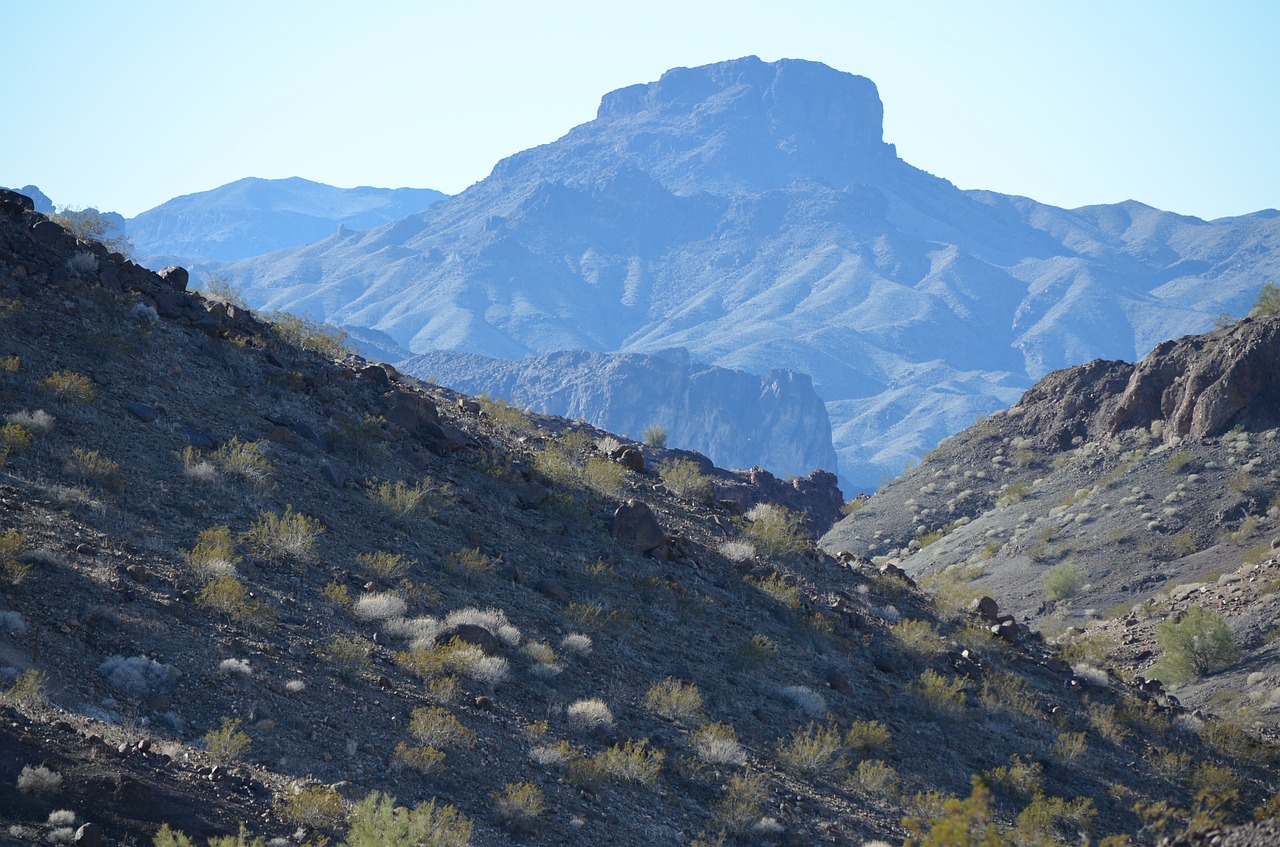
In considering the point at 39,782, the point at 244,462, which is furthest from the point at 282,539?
the point at 39,782

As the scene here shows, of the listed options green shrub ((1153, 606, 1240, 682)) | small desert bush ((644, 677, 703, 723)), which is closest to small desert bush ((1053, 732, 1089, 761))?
small desert bush ((644, 677, 703, 723))

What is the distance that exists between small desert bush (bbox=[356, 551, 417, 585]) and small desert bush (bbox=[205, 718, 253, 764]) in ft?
16.5

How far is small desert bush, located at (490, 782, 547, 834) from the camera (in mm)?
11477

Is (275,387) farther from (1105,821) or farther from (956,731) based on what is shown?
(1105,821)

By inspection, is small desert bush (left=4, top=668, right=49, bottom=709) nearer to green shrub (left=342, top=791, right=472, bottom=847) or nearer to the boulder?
green shrub (left=342, top=791, right=472, bottom=847)

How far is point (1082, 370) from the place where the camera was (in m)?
53.9

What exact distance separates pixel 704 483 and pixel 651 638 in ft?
27.8

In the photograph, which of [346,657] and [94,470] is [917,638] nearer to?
[346,657]

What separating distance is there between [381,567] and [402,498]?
2.40 meters

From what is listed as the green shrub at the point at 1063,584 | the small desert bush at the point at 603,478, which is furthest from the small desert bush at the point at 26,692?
the green shrub at the point at 1063,584

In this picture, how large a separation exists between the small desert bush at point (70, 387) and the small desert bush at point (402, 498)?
429 centimetres

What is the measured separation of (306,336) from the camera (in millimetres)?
23500

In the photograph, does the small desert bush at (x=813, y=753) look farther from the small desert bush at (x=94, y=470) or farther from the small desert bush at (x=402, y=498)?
the small desert bush at (x=94, y=470)

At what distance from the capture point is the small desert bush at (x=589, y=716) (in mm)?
14102
